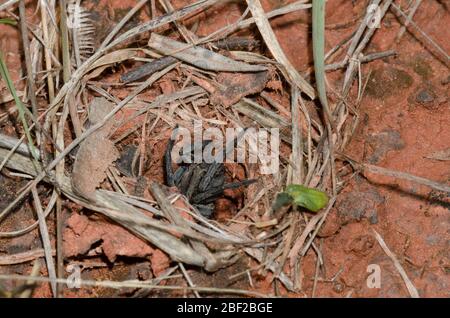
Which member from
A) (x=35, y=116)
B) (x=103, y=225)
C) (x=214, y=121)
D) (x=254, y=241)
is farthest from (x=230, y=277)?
(x=35, y=116)

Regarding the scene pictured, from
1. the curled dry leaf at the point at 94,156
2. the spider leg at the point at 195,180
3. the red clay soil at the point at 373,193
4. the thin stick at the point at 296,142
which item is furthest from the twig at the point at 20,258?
the thin stick at the point at 296,142

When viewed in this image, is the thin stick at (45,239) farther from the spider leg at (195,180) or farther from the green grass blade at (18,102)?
the spider leg at (195,180)

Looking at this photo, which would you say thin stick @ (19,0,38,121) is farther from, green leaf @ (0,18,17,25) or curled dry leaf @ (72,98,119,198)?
curled dry leaf @ (72,98,119,198)

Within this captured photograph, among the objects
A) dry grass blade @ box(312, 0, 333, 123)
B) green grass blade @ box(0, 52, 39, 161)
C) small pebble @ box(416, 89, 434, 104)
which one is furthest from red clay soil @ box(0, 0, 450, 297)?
dry grass blade @ box(312, 0, 333, 123)

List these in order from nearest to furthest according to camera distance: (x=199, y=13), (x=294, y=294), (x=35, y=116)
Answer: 1. (x=294, y=294)
2. (x=35, y=116)
3. (x=199, y=13)

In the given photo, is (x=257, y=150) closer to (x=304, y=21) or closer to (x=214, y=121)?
(x=214, y=121)

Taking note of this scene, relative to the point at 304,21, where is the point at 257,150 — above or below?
below
